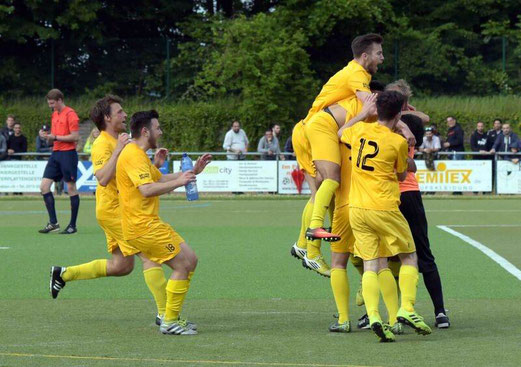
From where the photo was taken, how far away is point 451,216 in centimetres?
2030

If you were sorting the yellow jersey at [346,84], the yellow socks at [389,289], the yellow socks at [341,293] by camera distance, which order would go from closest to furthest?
1. the yellow socks at [389,289]
2. the yellow socks at [341,293]
3. the yellow jersey at [346,84]

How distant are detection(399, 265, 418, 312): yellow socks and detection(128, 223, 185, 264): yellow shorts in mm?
1690

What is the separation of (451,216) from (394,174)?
40.6 ft

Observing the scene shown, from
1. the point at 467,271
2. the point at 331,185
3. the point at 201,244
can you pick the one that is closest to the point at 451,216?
the point at 201,244

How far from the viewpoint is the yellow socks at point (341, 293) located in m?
8.57

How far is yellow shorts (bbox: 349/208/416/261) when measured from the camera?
26.7ft

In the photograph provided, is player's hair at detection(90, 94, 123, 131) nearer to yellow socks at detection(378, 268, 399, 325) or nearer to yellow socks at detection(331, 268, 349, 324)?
yellow socks at detection(331, 268, 349, 324)

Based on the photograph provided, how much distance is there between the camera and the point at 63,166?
16.5 m

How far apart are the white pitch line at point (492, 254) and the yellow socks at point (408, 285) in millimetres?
3630

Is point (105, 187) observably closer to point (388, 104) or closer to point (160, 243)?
point (160, 243)

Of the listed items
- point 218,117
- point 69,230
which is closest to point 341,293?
point 69,230

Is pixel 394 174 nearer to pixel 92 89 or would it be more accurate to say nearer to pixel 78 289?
pixel 78 289

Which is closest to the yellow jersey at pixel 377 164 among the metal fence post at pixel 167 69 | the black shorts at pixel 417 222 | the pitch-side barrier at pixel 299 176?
the black shorts at pixel 417 222

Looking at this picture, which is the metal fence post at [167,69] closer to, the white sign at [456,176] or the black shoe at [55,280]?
the white sign at [456,176]
